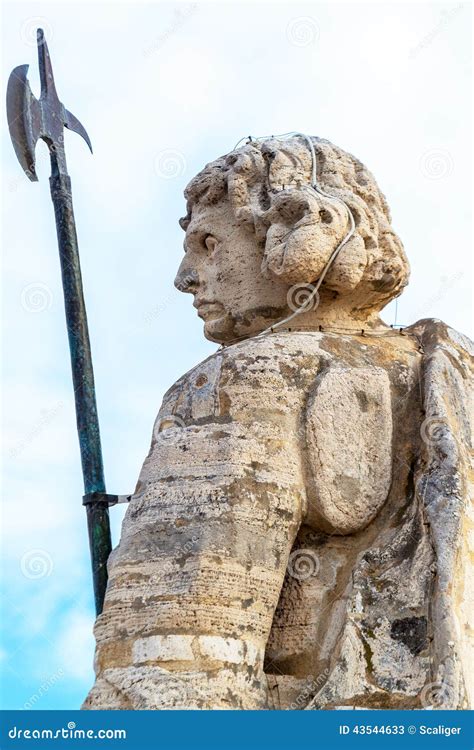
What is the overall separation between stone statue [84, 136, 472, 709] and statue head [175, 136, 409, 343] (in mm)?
12

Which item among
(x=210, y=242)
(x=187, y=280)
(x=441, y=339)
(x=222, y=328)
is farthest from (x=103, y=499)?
(x=441, y=339)

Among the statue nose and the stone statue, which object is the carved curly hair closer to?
the stone statue

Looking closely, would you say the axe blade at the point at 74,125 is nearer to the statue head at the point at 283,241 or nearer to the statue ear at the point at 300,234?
the statue head at the point at 283,241

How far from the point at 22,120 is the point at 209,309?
5.81ft

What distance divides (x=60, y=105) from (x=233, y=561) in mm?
3630

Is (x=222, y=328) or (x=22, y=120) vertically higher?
(x=22, y=120)

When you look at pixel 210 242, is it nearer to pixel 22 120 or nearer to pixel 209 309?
pixel 209 309

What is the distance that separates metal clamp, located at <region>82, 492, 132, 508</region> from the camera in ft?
28.5

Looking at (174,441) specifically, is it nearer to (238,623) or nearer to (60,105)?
(238,623)

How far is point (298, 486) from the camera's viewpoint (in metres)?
7.68

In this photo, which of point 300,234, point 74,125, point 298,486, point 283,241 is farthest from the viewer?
point 74,125

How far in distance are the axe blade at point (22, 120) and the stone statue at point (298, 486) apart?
3.96 feet

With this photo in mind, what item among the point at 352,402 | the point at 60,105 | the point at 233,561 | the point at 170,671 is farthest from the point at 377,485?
the point at 60,105
